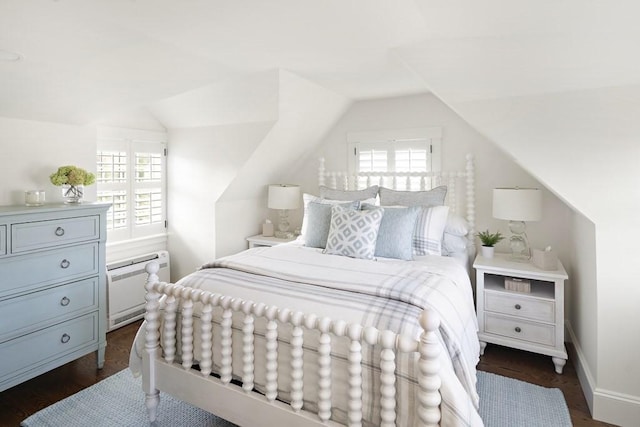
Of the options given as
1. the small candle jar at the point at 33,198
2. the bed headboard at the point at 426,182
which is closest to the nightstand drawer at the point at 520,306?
the bed headboard at the point at 426,182

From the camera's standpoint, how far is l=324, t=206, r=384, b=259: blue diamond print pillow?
2.60m

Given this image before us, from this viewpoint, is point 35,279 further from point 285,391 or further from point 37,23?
point 285,391

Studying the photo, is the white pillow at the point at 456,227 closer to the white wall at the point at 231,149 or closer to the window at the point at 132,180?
the white wall at the point at 231,149

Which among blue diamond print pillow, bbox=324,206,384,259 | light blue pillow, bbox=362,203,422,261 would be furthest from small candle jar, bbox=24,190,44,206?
light blue pillow, bbox=362,203,422,261

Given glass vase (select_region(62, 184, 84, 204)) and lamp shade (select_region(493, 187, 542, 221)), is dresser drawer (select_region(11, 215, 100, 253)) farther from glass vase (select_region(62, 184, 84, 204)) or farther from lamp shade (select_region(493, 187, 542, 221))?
lamp shade (select_region(493, 187, 542, 221))

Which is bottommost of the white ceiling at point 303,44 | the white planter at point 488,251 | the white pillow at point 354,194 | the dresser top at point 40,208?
the white planter at point 488,251

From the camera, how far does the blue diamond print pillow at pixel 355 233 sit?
8.54ft

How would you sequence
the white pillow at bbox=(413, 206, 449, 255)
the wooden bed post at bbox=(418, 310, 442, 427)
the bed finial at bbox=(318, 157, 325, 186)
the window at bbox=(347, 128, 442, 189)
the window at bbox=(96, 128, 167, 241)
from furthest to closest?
the bed finial at bbox=(318, 157, 325, 186)
the window at bbox=(347, 128, 442, 189)
the window at bbox=(96, 128, 167, 241)
the white pillow at bbox=(413, 206, 449, 255)
the wooden bed post at bbox=(418, 310, 442, 427)

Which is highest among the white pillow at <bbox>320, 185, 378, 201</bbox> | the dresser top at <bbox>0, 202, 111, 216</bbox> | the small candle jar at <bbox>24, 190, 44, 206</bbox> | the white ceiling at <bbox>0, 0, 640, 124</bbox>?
the white ceiling at <bbox>0, 0, 640, 124</bbox>

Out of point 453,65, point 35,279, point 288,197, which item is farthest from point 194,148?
point 453,65

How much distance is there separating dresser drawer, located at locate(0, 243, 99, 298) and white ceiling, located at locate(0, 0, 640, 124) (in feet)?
3.42

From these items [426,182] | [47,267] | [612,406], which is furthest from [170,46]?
[612,406]

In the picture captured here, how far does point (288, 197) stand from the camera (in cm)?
387

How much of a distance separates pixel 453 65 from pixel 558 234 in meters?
1.75
